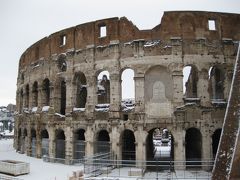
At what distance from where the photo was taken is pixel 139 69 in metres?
18.6

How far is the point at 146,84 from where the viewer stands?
18688 mm

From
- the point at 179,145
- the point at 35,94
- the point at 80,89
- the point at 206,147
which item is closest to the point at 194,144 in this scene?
the point at 206,147

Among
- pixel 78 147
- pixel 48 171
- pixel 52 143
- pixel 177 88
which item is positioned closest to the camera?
pixel 48 171

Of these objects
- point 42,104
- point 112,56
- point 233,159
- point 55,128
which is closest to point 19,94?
point 42,104

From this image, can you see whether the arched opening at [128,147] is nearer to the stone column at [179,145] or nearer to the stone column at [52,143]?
the stone column at [179,145]

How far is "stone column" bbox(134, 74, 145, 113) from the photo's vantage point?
1838cm

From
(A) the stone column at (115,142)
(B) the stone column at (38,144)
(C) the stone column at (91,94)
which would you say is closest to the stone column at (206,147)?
(A) the stone column at (115,142)

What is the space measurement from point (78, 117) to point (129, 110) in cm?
386

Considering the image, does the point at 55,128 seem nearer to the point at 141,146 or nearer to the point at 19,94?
the point at 141,146

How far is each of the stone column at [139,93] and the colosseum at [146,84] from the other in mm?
62

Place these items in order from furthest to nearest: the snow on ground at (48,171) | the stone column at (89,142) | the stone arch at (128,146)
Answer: the stone arch at (128,146)
the stone column at (89,142)
the snow on ground at (48,171)

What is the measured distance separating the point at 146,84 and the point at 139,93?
76 centimetres

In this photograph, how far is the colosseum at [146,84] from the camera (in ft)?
59.0

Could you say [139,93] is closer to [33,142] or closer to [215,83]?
[215,83]
